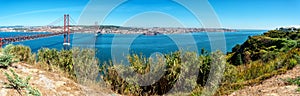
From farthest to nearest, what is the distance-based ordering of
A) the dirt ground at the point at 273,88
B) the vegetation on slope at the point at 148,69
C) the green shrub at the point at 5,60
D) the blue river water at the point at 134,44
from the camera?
the blue river water at the point at 134,44 → the vegetation on slope at the point at 148,69 → the dirt ground at the point at 273,88 → the green shrub at the point at 5,60

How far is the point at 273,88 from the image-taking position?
4.80m

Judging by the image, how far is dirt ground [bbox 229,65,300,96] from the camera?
444cm

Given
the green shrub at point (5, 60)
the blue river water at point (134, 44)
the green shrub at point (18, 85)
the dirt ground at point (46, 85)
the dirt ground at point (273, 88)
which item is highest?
the green shrub at point (5, 60)

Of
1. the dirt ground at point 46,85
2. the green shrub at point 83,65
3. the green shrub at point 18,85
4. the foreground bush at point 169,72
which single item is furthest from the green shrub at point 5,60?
the foreground bush at point 169,72

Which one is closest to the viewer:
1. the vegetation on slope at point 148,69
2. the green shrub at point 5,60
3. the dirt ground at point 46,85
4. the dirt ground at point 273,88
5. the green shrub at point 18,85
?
the green shrub at point 18,85

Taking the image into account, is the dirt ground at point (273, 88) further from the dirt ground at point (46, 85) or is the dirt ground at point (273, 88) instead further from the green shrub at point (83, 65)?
the green shrub at point (83, 65)

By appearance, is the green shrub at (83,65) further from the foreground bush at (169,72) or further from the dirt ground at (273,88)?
the dirt ground at (273,88)

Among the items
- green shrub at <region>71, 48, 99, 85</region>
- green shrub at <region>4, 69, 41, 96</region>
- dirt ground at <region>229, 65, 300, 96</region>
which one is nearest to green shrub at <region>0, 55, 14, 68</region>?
green shrub at <region>4, 69, 41, 96</region>

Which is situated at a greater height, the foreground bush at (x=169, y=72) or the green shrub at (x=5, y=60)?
the green shrub at (x=5, y=60)

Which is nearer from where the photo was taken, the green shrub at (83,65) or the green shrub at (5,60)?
the green shrub at (5,60)

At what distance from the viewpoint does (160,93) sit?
570cm

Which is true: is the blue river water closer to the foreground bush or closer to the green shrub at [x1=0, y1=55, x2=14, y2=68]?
the foreground bush

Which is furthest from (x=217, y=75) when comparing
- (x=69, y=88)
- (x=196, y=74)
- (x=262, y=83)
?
(x=69, y=88)

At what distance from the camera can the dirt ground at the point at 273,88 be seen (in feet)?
14.6
